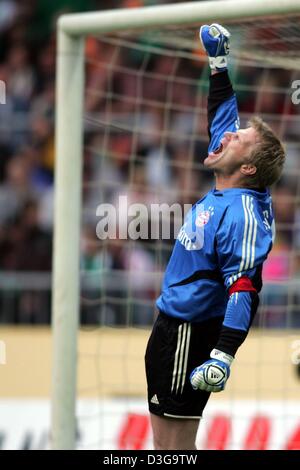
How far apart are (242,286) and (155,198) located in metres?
4.29

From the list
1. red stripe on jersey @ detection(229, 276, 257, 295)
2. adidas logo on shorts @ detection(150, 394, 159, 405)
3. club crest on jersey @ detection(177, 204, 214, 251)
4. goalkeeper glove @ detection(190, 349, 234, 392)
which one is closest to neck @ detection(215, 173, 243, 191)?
club crest on jersey @ detection(177, 204, 214, 251)

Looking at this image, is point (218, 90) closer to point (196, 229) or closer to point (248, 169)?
point (248, 169)

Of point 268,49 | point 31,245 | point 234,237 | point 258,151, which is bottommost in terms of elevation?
point 31,245

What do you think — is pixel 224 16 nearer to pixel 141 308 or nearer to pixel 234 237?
pixel 234 237

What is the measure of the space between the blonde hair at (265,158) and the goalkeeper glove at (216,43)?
1.04ft

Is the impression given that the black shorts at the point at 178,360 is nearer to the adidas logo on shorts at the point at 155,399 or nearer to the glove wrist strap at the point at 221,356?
the adidas logo on shorts at the point at 155,399

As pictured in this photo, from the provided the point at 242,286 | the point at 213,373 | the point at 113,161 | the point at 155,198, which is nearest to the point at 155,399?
the point at 213,373

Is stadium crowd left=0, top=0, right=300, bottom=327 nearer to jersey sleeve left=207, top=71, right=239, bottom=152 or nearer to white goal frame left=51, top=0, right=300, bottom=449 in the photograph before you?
white goal frame left=51, top=0, right=300, bottom=449

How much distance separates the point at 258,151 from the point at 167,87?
4.82 m

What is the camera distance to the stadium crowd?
7.37 meters

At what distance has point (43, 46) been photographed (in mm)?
10125

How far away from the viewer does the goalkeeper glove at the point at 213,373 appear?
3420mm

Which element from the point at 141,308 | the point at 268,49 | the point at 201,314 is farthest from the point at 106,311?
the point at 201,314

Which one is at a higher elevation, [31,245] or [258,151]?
[258,151]
